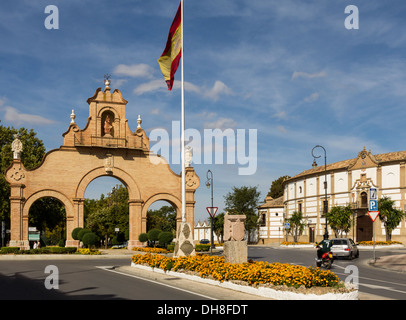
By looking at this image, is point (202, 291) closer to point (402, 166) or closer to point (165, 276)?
point (165, 276)

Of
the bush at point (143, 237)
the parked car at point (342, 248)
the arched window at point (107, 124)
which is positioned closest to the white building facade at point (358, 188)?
the parked car at point (342, 248)

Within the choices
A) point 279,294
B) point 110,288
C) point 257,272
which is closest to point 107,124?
point 110,288

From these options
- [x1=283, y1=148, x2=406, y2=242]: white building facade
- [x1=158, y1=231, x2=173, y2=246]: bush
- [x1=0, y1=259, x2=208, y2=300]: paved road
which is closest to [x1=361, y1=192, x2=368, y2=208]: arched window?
[x1=283, y1=148, x2=406, y2=242]: white building facade

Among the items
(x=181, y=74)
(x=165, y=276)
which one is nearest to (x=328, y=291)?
(x=165, y=276)

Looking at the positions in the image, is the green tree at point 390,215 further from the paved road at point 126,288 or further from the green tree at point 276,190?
the green tree at point 276,190

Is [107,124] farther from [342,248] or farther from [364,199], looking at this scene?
[364,199]

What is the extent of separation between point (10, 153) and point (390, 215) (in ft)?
151

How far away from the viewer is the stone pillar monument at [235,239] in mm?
18281

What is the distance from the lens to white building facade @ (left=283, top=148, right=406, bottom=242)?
62.5 metres

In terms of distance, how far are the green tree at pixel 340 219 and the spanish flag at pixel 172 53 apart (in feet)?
158

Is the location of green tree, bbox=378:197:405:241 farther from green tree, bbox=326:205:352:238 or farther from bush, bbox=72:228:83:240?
bush, bbox=72:228:83:240

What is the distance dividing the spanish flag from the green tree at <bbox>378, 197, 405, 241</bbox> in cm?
4573

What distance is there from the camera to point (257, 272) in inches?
590
